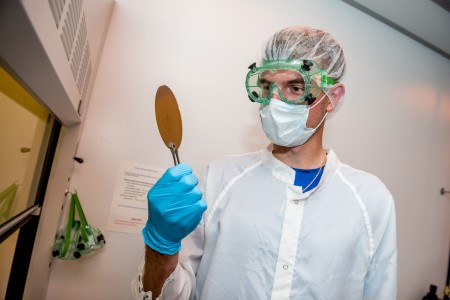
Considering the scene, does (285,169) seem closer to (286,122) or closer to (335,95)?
(286,122)

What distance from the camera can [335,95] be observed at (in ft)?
3.65

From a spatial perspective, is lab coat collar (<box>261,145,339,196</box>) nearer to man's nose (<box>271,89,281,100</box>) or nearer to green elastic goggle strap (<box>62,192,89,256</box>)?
man's nose (<box>271,89,281,100</box>)

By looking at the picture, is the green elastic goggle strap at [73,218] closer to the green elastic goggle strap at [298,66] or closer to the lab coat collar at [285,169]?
the lab coat collar at [285,169]

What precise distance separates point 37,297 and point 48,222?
0.30m

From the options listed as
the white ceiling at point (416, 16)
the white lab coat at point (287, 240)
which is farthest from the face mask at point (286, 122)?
the white ceiling at point (416, 16)

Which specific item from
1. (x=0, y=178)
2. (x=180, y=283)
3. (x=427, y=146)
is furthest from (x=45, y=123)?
(x=427, y=146)

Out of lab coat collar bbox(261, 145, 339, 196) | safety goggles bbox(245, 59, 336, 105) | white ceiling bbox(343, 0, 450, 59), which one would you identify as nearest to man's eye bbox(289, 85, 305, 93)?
safety goggles bbox(245, 59, 336, 105)

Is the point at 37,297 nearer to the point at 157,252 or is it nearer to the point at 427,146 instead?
the point at 157,252

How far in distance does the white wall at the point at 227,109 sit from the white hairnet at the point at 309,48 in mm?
466

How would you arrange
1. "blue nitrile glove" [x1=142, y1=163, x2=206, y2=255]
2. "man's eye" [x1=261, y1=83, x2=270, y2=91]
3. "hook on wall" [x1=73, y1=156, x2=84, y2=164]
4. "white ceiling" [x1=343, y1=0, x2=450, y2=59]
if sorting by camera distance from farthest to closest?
"white ceiling" [x1=343, y1=0, x2=450, y2=59] → "hook on wall" [x1=73, y1=156, x2=84, y2=164] → "man's eye" [x1=261, y1=83, x2=270, y2=91] → "blue nitrile glove" [x1=142, y1=163, x2=206, y2=255]

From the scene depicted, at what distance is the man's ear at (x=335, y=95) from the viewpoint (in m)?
1.08

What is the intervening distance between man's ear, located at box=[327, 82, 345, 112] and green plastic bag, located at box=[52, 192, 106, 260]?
3.83ft

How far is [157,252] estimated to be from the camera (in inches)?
31.9

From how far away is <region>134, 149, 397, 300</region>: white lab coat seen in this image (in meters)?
0.95
